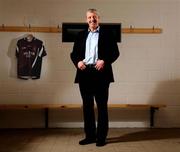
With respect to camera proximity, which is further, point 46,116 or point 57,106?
point 46,116

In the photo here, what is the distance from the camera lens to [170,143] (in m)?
4.10

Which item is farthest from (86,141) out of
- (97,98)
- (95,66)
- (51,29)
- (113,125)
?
(51,29)

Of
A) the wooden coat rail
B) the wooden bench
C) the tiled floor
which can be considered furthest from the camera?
the wooden coat rail

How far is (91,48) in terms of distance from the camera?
3926 millimetres

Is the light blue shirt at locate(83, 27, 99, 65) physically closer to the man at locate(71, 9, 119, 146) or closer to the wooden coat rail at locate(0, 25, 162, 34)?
the man at locate(71, 9, 119, 146)

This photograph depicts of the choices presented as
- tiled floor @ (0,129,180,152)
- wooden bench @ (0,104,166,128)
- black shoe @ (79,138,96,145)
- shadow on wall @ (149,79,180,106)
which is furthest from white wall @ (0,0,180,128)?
black shoe @ (79,138,96,145)

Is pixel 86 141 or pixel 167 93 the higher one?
pixel 167 93

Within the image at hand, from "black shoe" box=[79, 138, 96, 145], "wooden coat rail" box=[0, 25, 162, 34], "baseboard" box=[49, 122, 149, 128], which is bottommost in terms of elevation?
"baseboard" box=[49, 122, 149, 128]

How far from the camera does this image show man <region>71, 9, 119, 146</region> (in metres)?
3.89

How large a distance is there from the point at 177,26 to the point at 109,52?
1.77 m

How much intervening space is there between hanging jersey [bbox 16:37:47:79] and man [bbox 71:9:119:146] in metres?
1.30

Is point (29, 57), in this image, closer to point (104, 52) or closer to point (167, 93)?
point (104, 52)

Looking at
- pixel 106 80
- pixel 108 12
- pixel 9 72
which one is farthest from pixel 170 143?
pixel 9 72

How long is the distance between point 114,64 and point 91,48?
137 centimetres
